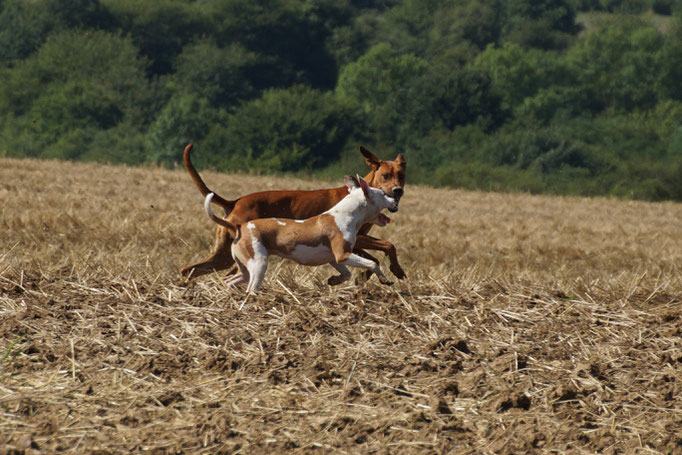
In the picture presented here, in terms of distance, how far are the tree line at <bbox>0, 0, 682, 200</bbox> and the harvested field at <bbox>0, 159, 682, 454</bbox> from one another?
3031cm

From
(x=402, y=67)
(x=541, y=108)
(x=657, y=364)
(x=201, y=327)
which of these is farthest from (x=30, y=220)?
(x=402, y=67)

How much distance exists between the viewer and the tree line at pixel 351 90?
48.6 m

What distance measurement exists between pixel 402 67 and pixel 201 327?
5928cm

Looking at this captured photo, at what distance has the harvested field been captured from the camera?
4.07 m

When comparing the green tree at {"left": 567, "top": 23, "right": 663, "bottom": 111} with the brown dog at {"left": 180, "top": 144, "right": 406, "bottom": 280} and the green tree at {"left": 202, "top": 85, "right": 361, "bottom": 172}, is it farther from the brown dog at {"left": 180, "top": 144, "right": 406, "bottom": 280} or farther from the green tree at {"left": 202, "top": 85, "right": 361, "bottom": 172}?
the brown dog at {"left": 180, "top": 144, "right": 406, "bottom": 280}

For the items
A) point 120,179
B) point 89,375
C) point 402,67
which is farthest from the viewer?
point 402,67

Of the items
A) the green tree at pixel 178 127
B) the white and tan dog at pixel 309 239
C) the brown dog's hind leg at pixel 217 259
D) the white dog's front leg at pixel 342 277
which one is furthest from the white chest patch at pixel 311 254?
the green tree at pixel 178 127

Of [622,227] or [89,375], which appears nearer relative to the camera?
[89,375]

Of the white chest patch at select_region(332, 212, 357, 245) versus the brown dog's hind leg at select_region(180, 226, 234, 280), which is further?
the brown dog's hind leg at select_region(180, 226, 234, 280)

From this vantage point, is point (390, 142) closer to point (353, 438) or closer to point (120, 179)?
point (120, 179)

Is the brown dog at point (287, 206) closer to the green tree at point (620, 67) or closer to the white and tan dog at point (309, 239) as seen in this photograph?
the white and tan dog at point (309, 239)

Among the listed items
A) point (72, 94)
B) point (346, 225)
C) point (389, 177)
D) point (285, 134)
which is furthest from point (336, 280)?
point (72, 94)

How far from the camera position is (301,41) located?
234ft

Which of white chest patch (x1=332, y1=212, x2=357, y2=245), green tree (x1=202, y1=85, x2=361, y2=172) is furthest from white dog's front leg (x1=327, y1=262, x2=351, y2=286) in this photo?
green tree (x1=202, y1=85, x2=361, y2=172)
